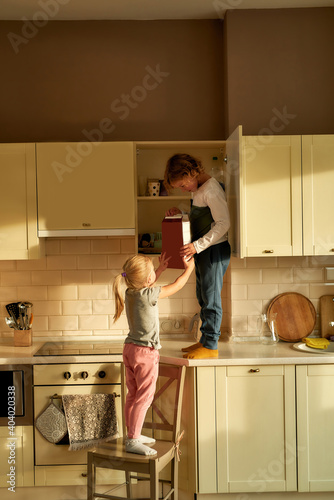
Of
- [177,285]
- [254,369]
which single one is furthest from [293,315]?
[177,285]

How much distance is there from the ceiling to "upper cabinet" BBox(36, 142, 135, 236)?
0.92 m

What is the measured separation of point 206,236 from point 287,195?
0.60 meters

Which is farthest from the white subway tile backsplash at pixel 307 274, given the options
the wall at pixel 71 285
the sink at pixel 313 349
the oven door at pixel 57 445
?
the oven door at pixel 57 445

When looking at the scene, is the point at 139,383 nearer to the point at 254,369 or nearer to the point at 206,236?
the point at 254,369

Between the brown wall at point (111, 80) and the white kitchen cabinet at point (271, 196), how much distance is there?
51 cm

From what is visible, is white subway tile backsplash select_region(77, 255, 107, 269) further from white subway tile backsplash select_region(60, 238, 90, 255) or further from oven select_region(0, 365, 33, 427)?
oven select_region(0, 365, 33, 427)


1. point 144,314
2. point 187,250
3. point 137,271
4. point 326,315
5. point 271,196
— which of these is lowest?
point 326,315

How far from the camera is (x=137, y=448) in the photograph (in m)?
2.92

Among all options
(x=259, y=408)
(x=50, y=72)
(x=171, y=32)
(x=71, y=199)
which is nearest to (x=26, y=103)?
(x=50, y=72)

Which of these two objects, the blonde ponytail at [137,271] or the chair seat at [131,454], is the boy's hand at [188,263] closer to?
the blonde ponytail at [137,271]

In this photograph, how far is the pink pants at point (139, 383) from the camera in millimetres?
2932

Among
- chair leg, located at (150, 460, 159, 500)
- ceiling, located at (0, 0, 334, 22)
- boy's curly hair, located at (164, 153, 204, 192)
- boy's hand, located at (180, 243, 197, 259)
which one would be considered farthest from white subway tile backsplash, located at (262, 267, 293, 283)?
ceiling, located at (0, 0, 334, 22)

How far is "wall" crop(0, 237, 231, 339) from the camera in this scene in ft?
12.7

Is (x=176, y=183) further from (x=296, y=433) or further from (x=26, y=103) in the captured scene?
(x=296, y=433)
